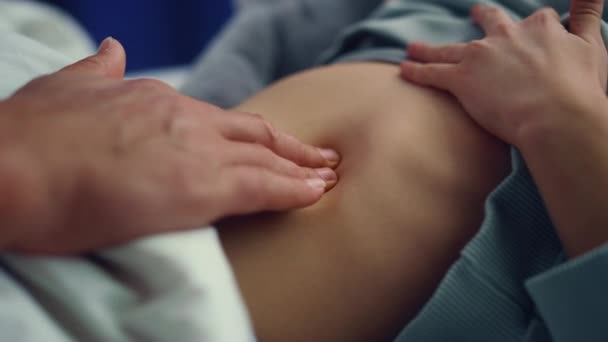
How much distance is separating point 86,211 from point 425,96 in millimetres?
375

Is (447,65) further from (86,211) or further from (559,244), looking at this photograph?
(86,211)

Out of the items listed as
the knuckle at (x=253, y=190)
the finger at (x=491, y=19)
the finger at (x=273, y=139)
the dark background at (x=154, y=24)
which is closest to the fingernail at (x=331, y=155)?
the finger at (x=273, y=139)

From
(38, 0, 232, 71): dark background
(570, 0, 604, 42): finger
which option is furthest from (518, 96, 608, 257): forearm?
(38, 0, 232, 71): dark background

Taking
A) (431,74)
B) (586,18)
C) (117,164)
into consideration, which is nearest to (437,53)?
(431,74)

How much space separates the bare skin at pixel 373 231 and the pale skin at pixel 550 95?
0.13 feet

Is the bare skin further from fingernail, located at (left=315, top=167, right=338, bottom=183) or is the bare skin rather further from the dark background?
the dark background

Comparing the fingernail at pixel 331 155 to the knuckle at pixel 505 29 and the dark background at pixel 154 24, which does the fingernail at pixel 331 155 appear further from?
the dark background at pixel 154 24

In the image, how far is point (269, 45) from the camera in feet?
3.01

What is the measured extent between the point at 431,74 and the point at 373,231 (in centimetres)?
20

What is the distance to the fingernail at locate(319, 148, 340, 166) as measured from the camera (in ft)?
1.91

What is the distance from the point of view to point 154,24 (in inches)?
67.6

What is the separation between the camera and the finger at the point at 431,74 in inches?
24.1

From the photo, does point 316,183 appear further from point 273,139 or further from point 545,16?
point 545,16

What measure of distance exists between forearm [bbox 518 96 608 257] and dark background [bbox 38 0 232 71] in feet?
4.38
